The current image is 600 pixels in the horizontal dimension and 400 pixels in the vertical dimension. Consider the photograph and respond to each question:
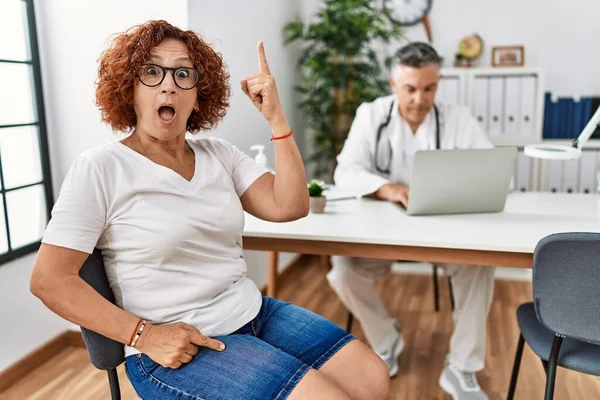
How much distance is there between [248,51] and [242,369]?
2.11 metres

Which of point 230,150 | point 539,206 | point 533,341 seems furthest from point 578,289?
point 230,150

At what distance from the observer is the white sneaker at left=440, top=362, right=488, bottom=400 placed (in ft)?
6.95

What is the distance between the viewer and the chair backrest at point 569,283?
4.40 ft

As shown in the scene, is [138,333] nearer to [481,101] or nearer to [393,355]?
[393,355]

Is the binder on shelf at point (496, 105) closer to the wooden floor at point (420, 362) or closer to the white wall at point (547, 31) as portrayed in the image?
the white wall at point (547, 31)

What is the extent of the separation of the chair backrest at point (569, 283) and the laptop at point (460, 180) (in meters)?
0.51

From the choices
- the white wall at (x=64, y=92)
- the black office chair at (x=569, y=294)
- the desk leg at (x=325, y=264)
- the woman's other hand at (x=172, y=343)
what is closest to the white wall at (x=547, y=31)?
the desk leg at (x=325, y=264)

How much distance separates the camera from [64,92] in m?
2.43

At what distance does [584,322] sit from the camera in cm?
141

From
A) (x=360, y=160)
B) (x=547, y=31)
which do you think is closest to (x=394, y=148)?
(x=360, y=160)

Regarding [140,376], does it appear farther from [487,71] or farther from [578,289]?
[487,71]

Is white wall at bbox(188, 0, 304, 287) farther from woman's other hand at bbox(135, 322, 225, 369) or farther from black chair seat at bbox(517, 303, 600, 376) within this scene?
black chair seat at bbox(517, 303, 600, 376)

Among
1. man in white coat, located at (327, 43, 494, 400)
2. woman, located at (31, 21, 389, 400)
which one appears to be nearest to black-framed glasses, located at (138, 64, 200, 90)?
woman, located at (31, 21, 389, 400)

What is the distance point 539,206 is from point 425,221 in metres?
0.53
